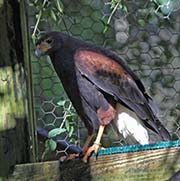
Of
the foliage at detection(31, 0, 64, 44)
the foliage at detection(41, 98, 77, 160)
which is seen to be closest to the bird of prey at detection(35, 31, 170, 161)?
the foliage at detection(31, 0, 64, 44)

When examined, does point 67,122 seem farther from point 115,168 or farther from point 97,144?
point 115,168

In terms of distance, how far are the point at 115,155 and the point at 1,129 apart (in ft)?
0.76

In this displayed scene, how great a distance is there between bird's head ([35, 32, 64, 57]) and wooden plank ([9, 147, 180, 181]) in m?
0.84

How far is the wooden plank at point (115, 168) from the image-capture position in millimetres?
1246

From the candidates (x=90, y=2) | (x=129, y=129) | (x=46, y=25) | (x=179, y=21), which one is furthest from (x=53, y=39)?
(x=179, y=21)

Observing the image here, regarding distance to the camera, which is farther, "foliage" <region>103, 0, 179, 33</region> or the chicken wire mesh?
"foliage" <region>103, 0, 179, 33</region>

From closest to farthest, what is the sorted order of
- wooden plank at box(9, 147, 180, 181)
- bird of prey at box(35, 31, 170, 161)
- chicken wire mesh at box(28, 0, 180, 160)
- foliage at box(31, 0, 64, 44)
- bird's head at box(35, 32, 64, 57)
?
wooden plank at box(9, 147, 180, 181) < bird of prey at box(35, 31, 170, 161) < bird's head at box(35, 32, 64, 57) < foliage at box(31, 0, 64, 44) < chicken wire mesh at box(28, 0, 180, 160)

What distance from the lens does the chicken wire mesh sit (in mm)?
2873

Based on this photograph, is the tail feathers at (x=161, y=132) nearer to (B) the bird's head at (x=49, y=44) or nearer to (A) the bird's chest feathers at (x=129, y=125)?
(A) the bird's chest feathers at (x=129, y=125)

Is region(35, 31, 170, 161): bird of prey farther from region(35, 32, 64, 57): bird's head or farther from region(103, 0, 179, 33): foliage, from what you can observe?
region(103, 0, 179, 33): foliage

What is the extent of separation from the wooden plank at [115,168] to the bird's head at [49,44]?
2.74 ft

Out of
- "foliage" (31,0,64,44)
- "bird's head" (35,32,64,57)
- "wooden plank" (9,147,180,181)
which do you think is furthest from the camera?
"foliage" (31,0,64,44)

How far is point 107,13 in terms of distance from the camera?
304cm

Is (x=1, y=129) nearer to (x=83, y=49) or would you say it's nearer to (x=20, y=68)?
(x=20, y=68)
